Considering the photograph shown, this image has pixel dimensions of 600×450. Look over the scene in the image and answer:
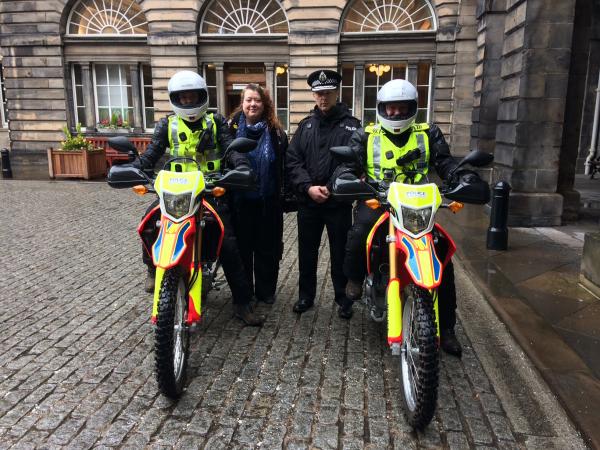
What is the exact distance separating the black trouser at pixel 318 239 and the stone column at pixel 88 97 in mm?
16643

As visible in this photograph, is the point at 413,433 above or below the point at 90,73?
below

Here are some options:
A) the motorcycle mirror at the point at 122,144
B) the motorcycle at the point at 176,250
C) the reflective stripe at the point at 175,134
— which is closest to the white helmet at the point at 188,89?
the reflective stripe at the point at 175,134

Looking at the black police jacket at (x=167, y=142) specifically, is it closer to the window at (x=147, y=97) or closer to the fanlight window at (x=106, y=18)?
the window at (x=147, y=97)

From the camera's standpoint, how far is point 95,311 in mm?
4578

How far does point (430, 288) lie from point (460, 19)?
15.4 metres

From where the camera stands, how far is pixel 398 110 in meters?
3.49

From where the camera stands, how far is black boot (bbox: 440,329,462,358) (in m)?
3.73

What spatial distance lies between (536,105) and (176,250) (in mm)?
7025

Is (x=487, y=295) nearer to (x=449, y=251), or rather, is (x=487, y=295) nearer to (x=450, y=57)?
(x=449, y=251)

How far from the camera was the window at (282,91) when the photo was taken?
17688 millimetres

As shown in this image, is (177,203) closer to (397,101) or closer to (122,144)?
(122,144)

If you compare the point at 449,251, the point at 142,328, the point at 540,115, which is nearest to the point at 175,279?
the point at 142,328

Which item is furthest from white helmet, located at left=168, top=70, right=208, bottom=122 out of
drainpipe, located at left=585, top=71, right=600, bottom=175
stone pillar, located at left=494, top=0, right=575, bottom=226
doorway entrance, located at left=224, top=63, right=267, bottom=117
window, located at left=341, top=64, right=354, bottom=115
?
drainpipe, located at left=585, top=71, right=600, bottom=175

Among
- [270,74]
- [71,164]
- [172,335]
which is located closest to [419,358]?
[172,335]
